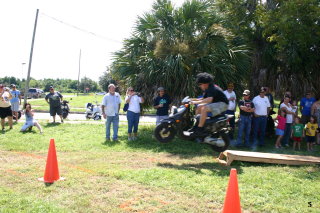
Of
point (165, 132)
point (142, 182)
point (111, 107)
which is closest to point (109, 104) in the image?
point (111, 107)

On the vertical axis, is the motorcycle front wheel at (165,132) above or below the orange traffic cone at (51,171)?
above

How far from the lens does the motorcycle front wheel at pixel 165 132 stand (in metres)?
7.59

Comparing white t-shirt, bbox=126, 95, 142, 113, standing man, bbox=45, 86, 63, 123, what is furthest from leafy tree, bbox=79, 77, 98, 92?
white t-shirt, bbox=126, 95, 142, 113

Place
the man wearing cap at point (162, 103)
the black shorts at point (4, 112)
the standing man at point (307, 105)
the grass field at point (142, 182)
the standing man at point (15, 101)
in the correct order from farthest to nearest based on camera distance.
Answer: the standing man at point (15, 101)
the black shorts at point (4, 112)
the standing man at point (307, 105)
the man wearing cap at point (162, 103)
the grass field at point (142, 182)

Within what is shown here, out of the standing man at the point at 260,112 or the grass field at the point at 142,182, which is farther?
the standing man at the point at 260,112

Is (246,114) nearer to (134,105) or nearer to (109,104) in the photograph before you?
(134,105)

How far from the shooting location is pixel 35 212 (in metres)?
4.43

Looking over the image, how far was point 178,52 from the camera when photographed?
420 inches

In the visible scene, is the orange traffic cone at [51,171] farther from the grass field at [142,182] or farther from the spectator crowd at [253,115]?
the spectator crowd at [253,115]

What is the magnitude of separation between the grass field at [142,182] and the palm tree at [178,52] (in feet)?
8.21

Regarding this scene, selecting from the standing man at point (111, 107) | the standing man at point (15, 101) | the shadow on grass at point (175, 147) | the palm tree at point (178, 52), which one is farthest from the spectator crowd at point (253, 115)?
the standing man at point (15, 101)

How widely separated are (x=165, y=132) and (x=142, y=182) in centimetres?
198

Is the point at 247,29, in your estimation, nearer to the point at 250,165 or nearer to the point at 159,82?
the point at 159,82

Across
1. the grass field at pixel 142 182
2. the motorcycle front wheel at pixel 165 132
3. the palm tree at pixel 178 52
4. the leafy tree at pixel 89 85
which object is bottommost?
the grass field at pixel 142 182
